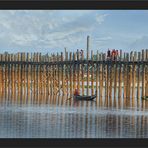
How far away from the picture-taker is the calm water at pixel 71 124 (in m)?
16.1

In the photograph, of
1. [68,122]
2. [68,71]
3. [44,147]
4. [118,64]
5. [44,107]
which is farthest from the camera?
A: [68,71]

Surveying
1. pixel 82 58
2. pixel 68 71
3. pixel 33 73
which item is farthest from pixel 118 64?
pixel 33 73

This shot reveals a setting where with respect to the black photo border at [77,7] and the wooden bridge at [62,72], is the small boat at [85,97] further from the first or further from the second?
the black photo border at [77,7]

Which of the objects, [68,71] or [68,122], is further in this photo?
[68,71]

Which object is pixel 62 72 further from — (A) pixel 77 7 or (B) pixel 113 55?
(A) pixel 77 7

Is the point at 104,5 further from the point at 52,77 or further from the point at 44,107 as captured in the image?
the point at 52,77

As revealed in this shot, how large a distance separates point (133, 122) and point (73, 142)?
10860mm

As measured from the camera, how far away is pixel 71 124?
63.9 ft

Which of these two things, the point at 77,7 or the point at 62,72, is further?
the point at 62,72

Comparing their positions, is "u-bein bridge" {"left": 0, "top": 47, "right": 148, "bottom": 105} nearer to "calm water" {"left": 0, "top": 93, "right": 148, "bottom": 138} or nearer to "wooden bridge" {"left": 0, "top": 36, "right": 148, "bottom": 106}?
"wooden bridge" {"left": 0, "top": 36, "right": 148, "bottom": 106}

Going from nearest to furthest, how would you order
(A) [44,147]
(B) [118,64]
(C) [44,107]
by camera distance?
(A) [44,147] → (C) [44,107] → (B) [118,64]

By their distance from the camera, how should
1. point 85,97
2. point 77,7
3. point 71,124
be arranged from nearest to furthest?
point 77,7 < point 71,124 < point 85,97

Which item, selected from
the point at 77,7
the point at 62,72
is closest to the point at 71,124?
the point at 77,7

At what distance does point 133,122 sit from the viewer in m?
20.9
